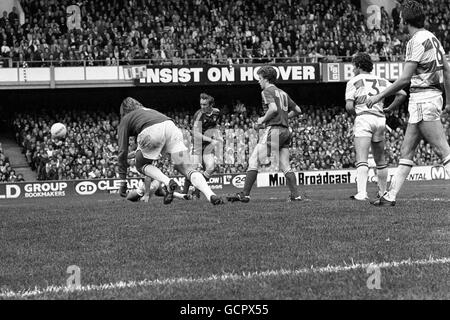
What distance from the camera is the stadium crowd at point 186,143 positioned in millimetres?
30562

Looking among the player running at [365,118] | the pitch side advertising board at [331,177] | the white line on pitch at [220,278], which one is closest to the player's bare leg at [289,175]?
the player running at [365,118]

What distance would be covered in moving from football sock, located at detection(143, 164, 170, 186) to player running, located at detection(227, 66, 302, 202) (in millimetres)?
1725

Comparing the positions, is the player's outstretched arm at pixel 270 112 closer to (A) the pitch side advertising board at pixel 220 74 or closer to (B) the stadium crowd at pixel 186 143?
(B) the stadium crowd at pixel 186 143

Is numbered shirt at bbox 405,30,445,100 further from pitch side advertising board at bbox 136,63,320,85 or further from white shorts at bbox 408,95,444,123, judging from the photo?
pitch side advertising board at bbox 136,63,320,85

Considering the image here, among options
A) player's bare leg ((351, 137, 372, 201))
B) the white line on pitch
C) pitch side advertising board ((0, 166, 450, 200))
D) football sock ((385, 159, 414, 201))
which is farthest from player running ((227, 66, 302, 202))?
pitch side advertising board ((0, 166, 450, 200))

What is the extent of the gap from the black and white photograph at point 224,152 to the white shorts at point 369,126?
0.15 ft

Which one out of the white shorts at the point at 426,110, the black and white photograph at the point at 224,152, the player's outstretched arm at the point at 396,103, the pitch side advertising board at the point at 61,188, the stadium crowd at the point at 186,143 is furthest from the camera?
the stadium crowd at the point at 186,143

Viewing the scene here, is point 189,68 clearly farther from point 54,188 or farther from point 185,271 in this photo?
point 185,271

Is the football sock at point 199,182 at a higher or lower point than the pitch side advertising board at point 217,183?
higher

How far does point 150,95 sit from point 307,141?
27.2 ft

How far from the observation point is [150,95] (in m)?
36.7

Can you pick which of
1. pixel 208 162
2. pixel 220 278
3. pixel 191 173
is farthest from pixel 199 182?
pixel 208 162

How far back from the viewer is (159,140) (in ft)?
35.6
